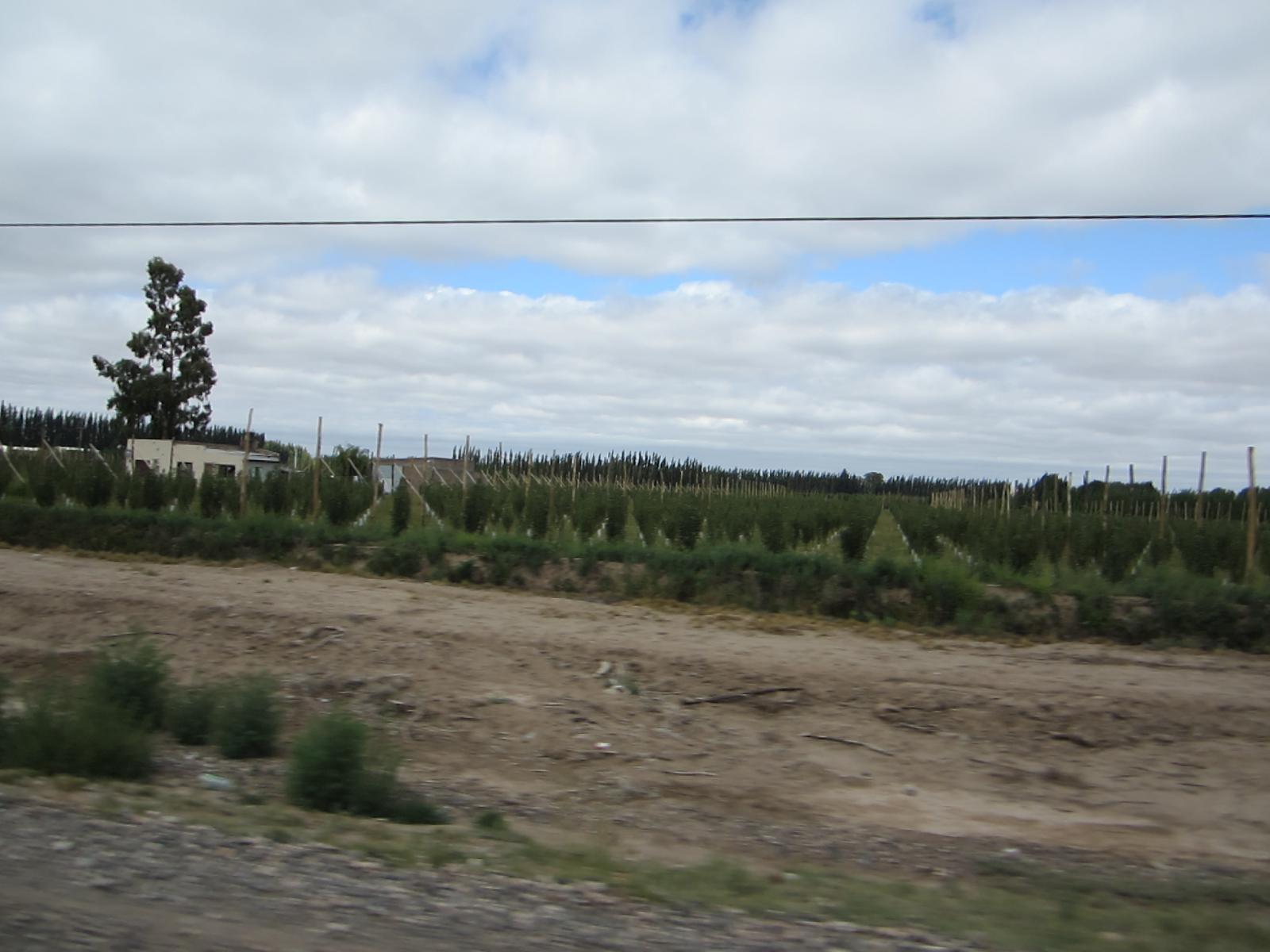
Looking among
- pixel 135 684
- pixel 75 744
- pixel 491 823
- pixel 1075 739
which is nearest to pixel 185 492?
pixel 135 684

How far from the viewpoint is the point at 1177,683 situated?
467 inches

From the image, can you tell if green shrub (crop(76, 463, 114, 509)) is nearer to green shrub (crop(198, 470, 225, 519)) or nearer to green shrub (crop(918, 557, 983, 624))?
green shrub (crop(198, 470, 225, 519))

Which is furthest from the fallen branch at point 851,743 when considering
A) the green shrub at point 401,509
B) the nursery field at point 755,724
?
the green shrub at point 401,509

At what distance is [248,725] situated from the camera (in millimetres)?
9344

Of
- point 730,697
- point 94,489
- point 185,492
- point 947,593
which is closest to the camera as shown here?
point 730,697

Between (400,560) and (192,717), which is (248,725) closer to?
(192,717)

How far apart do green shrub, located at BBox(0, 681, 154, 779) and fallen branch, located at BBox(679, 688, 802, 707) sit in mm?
5142

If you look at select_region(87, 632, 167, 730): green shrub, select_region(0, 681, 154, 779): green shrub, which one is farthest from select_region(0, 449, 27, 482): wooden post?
select_region(0, 681, 154, 779): green shrub

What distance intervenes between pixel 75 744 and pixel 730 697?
6.04m

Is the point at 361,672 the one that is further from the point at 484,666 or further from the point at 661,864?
the point at 661,864

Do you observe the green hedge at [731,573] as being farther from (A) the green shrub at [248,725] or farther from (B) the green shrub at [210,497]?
(A) the green shrub at [248,725]

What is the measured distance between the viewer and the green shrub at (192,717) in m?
9.73

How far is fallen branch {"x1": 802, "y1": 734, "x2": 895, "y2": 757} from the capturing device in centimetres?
998

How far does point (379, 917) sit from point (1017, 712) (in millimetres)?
7494
